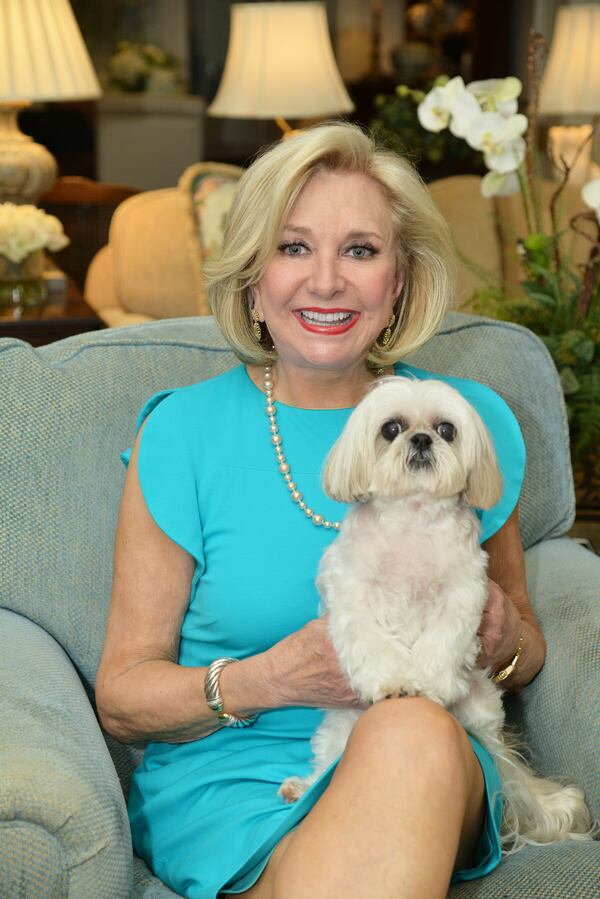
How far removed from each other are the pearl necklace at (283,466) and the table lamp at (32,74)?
2459mm

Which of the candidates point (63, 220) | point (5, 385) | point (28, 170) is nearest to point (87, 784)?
point (5, 385)

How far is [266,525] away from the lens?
6.07 feet

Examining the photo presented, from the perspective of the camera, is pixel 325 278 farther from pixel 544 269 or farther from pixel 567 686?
pixel 544 269

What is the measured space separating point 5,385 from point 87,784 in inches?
31.4

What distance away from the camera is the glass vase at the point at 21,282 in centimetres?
397

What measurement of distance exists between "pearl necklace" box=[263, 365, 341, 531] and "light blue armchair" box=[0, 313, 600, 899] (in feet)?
0.83

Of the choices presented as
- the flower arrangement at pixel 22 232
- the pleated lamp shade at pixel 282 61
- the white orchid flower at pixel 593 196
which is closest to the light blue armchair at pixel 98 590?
the white orchid flower at pixel 593 196

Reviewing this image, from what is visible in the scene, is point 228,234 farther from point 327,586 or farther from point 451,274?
point 327,586

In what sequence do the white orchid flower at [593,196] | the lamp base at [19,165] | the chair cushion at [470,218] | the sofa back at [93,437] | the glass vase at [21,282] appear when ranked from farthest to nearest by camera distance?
the chair cushion at [470,218] < the lamp base at [19,165] < the glass vase at [21,282] < the white orchid flower at [593,196] < the sofa back at [93,437]

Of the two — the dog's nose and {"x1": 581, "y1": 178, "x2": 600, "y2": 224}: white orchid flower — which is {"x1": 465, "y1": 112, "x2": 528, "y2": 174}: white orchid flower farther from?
the dog's nose

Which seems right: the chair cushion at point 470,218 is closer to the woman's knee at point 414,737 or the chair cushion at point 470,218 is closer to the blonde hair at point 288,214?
the blonde hair at point 288,214

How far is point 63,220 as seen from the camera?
6.12 metres

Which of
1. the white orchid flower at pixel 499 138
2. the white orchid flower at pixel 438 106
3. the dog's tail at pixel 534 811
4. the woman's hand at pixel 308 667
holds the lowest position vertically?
the dog's tail at pixel 534 811

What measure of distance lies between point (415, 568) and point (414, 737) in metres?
0.27
